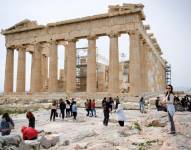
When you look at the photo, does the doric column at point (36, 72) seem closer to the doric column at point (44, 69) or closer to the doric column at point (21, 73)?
the doric column at point (21, 73)

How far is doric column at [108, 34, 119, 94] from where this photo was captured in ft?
126

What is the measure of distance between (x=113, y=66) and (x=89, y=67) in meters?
3.56

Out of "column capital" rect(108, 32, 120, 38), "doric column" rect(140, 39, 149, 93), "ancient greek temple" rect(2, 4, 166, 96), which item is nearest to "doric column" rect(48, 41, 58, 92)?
"ancient greek temple" rect(2, 4, 166, 96)

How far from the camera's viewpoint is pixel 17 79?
47.6 meters

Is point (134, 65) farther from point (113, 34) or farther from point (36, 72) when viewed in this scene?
point (36, 72)

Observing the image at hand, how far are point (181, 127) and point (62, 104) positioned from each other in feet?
41.0

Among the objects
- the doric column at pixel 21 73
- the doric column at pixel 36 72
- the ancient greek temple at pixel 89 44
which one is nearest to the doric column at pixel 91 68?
the ancient greek temple at pixel 89 44

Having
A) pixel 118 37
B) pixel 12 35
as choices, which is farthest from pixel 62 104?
pixel 12 35

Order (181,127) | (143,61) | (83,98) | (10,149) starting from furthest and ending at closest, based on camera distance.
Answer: (143,61) → (83,98) → (181,127) → (10,149)

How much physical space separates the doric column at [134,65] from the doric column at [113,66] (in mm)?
1792

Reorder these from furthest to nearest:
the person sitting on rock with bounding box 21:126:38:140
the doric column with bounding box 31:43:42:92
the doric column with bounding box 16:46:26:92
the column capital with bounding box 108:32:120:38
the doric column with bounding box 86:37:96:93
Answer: the doric column with bounding box 16:46:26:92 → the doric column with bounding box 31:43:42:92 → the doric column with bounding box 86:37:96:93 → the column capital with bounding box 108:32:120:38 → the person sitting on rock with bounding box 21:126:38:140

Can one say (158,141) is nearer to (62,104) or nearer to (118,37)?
(62,104)

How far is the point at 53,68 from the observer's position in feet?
145

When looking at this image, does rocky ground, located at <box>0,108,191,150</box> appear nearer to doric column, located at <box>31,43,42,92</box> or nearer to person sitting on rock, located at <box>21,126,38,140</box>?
person sitting on rock, located at <box>21,126,38,140</box>
